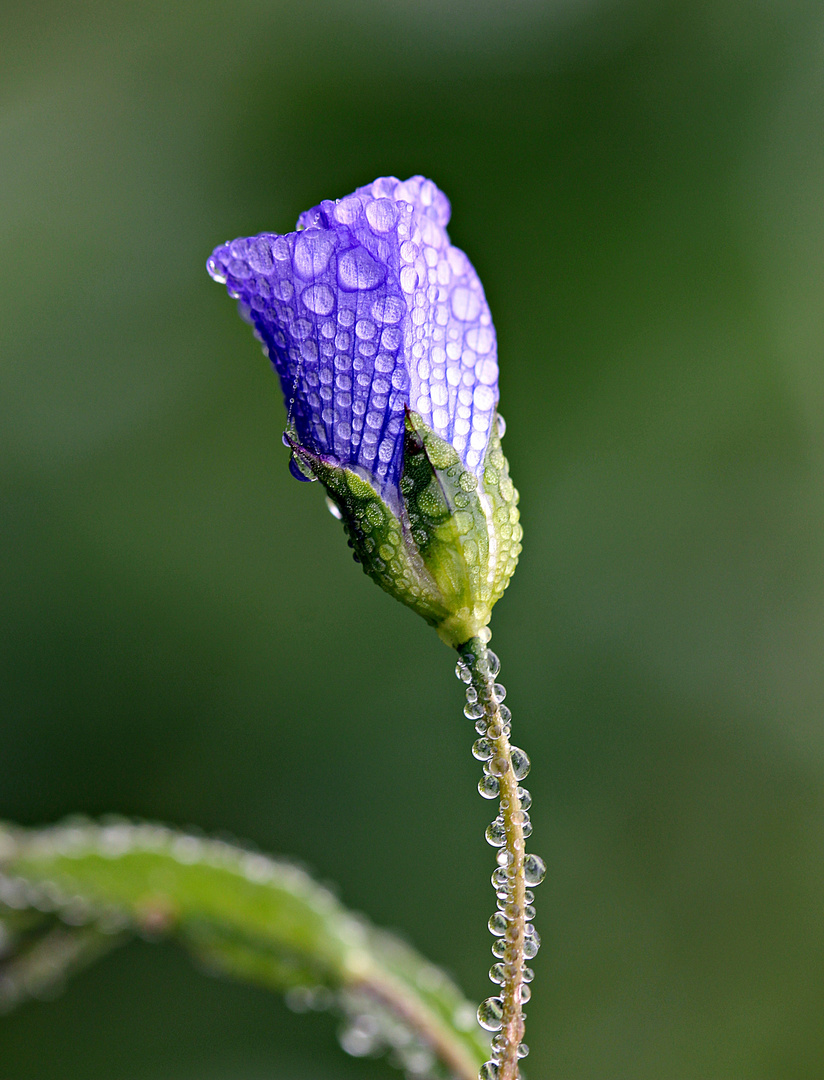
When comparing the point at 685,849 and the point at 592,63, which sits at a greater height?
the point at 592,63

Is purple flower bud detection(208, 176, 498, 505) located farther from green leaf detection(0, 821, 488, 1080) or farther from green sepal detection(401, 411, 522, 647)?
green leaf detection(0, 821, 488, 1080)

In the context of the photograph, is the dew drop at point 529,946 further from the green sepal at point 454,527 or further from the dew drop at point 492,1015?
the green sepal at point 454,527

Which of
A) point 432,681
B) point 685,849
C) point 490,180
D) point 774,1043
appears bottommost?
point 774,1043

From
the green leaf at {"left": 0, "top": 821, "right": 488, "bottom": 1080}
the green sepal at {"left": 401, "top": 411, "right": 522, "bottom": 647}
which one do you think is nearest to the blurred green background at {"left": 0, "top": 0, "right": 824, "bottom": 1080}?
the green leaf at {"left": 0, "top": 821, "right": 488, "bottom": 1080}

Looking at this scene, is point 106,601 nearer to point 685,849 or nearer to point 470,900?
point 470,900

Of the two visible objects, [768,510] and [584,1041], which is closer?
[584,1041]

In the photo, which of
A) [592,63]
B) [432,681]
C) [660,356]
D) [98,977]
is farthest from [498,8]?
[98,977]

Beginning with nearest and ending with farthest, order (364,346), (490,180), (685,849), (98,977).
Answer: (364,346), (98,977), (685,849), (490,180)

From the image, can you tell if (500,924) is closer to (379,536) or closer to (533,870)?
(533,870)

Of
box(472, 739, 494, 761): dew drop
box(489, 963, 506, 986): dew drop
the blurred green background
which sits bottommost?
box(489, 963, 506, 986): dew drop
